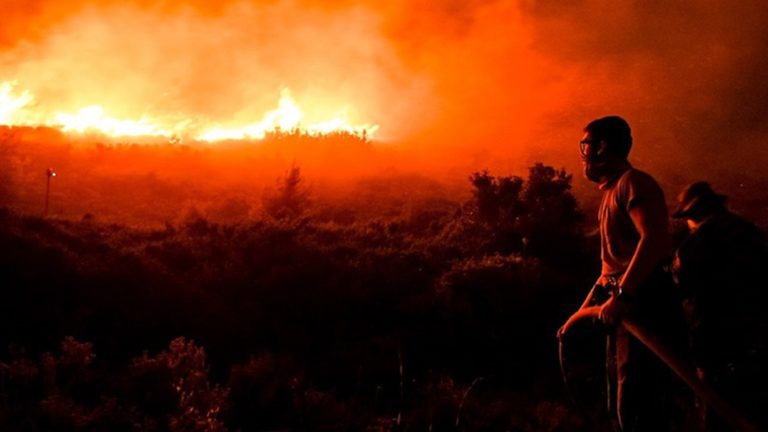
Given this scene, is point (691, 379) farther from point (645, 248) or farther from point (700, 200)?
point (700, 200)

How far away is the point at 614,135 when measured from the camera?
11.6 ft

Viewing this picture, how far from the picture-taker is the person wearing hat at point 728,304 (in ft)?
11.8

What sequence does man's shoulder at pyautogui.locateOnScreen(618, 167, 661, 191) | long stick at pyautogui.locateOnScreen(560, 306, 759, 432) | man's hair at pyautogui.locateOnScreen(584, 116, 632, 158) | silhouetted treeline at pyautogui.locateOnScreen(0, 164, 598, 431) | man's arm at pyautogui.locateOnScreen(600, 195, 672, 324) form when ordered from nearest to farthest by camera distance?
long stick at pyautogui.locateOnScreen(560, 306, 759, 432)
man's arm at pyautogui.locateOnScreen(600, 195, 672, 324)
man's shoulder at pyautogui.locateOnScreen(618, 167, 661, 191)
man's hair at pyautogui.locateOnScreen(584, 116, 632, 158)
silhouetted treeline at pyautogui.locateOnScreen(0, 164, 598, 431)

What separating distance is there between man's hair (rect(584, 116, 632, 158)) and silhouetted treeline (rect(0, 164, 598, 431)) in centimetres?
230

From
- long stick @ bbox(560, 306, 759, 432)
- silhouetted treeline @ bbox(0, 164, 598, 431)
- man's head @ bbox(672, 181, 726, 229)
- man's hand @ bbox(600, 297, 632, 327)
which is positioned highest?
man's head @ bbox(672, 181, 726, 229)

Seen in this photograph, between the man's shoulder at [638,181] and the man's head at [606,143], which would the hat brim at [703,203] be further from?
the man's shoulder at [638,181]

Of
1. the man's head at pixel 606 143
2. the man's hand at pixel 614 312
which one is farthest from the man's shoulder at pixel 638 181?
the man's hand at pixel 614 312

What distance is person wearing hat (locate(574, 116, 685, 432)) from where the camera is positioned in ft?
10.2

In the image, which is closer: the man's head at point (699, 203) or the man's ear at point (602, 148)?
the man's ear at point (602, 148)

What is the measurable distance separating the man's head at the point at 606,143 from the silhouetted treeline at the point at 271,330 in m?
2.18

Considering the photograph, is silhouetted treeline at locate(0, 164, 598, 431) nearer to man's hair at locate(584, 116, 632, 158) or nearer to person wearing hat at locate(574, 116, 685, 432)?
person wearing hat at locate(574, 116, 685, 432)

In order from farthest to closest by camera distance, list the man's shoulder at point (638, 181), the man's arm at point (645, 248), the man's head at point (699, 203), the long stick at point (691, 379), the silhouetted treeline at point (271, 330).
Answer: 1. the silhouetted treeline at point (271, 330)
2. the man's head at point (699, 203)
3. the man's shoulder at point (638, 181)
4. the man's arm at point (645, 248)
5. the long stick at point (691, 379)

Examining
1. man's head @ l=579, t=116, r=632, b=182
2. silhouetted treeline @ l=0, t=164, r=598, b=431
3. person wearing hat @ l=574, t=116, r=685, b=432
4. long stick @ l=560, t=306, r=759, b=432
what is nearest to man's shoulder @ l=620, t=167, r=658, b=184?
person wearing hat @ l=574, t=116, r=685, b=432

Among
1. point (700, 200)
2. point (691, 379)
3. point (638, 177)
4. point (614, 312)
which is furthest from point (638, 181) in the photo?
point (691, 379)
